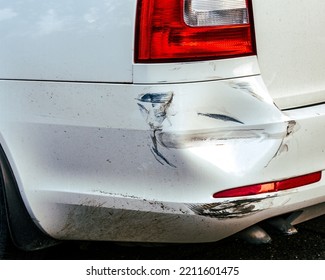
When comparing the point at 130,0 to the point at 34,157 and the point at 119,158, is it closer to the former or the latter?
the point at 119,158

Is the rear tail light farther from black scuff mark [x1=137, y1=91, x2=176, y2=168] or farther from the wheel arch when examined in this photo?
the wheel arch

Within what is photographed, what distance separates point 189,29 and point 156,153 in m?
0.42

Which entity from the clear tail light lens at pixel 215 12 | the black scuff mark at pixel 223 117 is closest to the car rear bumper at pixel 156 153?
the black scuff mark at pixel 223 117

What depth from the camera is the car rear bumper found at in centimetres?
184

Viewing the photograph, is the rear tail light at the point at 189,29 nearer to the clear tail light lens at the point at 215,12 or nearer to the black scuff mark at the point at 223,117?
the clear tail light lens at the point at 215,12

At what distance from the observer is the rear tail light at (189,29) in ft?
6.07

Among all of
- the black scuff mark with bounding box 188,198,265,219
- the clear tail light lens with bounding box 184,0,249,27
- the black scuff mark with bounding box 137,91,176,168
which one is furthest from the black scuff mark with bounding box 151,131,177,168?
the clear tail light lens with bounding box 184,0,249,27

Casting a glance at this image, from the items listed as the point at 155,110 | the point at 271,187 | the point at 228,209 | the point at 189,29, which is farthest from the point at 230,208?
the point at 189,29

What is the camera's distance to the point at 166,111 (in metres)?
1.84

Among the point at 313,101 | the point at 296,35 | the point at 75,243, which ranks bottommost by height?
the point at 75,243

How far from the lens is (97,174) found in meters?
1.99

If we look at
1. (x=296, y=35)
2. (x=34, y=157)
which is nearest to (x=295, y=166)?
(x=296, y=35)
